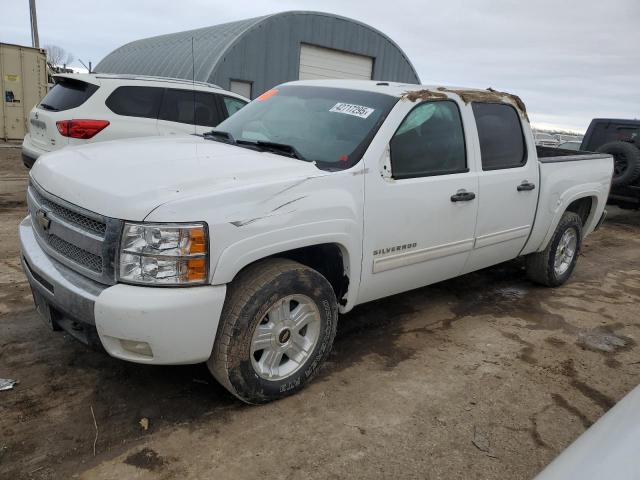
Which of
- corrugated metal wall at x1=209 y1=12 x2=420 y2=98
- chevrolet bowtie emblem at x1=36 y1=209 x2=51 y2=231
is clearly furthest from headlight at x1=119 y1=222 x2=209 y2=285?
corrugated metal wall at x1=209 y1=12 x2=420 y2=98

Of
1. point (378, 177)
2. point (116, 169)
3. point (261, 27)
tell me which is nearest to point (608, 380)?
point (378, 177)

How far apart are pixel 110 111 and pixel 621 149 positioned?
26.5 feet

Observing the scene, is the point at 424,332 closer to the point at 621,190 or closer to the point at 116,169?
the point at 116,169

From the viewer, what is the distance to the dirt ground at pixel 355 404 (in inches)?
101

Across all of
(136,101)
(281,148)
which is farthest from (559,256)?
(136,101)

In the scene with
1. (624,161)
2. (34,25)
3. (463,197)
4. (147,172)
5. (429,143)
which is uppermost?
(34,25)

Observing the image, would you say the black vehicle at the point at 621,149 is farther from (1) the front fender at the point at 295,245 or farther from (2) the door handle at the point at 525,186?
(1) the front fender at the point at 295,245

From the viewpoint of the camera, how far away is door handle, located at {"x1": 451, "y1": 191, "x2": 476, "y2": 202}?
12.4 feet

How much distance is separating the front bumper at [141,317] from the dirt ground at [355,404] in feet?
1.47

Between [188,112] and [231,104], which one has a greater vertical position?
[231,104]

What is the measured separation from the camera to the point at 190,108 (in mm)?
7969

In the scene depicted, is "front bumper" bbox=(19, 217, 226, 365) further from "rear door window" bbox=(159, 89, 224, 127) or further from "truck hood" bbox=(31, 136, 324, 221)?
"rear door window" bbox=(159, 89, 224, 127)

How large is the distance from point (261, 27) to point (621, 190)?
11287 millimetres

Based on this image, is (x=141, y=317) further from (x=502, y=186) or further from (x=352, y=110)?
(x=502, y=186)
